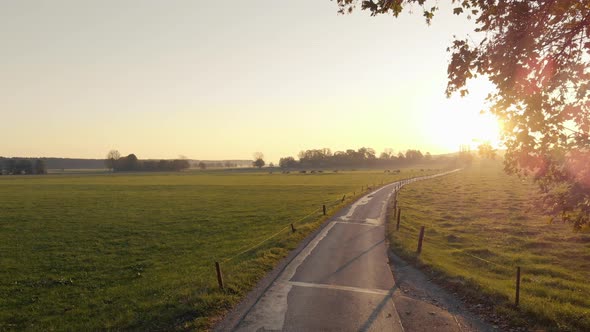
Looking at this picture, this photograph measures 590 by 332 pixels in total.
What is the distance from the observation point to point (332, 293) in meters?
14.9

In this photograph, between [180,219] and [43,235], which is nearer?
[43,235]

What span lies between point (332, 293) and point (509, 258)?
44.8ft

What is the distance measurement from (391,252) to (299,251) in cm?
542

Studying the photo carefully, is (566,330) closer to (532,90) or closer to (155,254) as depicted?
(532,90)

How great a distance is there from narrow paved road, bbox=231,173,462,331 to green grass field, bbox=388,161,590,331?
8.94 ft

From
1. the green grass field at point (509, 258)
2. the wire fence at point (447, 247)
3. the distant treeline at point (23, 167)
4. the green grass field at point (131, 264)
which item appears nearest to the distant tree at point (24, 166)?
the distant treeline at point (23, 167)

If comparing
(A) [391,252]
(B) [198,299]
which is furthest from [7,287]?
(A) [391,252]

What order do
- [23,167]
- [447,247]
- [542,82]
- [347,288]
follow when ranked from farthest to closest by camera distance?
[23,167], [447,247], [347,288], [542,82]

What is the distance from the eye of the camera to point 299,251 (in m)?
22.6

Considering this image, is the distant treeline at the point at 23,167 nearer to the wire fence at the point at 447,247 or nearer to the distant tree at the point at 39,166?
the distant tree at the point at 39,166

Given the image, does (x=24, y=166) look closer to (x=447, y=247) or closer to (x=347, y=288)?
(x=447, y=247)

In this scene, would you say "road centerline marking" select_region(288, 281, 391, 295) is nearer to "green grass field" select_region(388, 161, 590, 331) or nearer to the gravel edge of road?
the gravel edge of road

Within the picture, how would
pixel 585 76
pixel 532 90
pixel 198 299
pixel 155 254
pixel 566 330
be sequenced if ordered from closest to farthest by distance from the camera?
pixel 585 76, pixel 532 90, pixel 566 330, pixel 198 299, pixel 155 254

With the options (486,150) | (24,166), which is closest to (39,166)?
(24,166)
